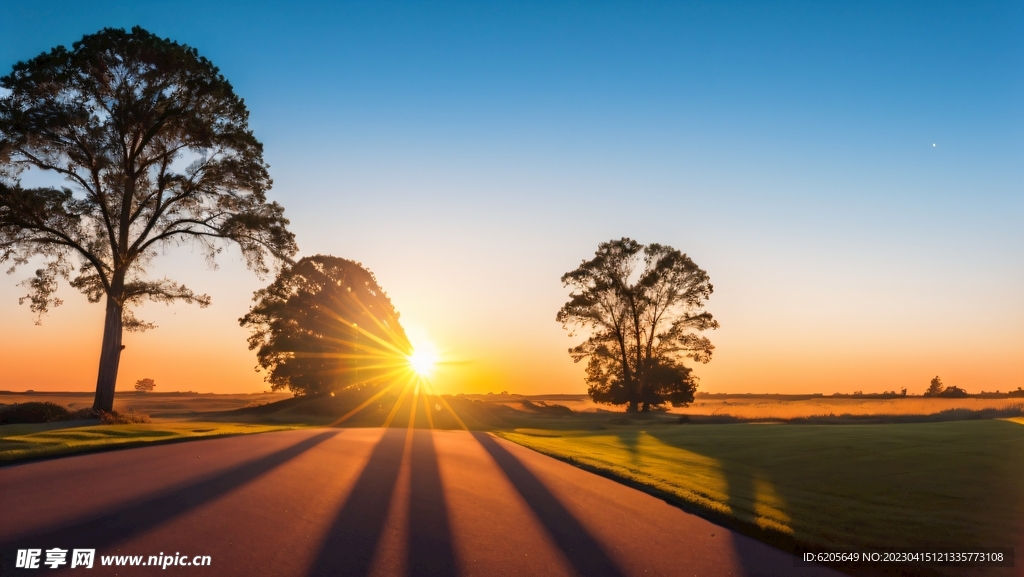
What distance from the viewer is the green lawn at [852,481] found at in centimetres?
890

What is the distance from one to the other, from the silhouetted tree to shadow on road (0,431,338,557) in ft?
114

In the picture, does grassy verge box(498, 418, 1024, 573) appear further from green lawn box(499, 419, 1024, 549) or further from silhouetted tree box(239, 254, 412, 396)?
silhouetted tree box(239, 254, 412, 396)

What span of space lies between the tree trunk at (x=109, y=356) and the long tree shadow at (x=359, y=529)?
19.3 metres

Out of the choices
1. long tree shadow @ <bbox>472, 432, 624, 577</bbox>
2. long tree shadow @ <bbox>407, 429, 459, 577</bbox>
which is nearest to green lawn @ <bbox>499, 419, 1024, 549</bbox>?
long tree shadow @ <bbox>472, 432, 624, 577</bbox>

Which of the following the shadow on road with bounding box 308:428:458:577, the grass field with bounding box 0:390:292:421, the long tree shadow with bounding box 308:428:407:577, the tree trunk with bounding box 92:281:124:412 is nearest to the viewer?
the long tree shadow with bounding box 308:428:407:577

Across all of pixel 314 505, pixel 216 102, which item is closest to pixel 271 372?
pixel 216 102

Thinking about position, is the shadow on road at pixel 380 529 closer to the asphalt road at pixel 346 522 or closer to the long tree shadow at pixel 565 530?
the asphalt road at pixel 346 522

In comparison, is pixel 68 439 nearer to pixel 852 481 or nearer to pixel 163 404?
pixel 852 481

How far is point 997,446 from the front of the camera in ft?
48.8

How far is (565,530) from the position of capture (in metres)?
7.99

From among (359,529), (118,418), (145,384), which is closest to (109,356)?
(118,418)

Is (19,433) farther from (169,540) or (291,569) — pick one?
(291,569)

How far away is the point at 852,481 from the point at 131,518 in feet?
42.3

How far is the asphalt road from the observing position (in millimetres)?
5859
